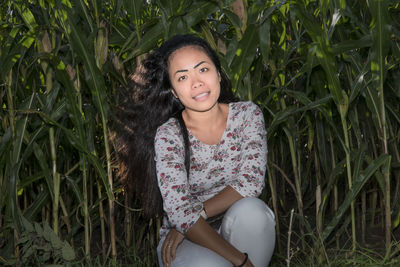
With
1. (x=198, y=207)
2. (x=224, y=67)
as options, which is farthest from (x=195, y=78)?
(x=198, y=207)

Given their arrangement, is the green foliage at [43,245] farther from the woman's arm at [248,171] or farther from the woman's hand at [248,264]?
the woman's hand at [248,264]

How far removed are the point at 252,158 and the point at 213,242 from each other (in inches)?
13.7

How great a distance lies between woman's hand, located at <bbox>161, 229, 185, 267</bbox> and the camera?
73.6 inches

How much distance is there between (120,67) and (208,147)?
0.57 m

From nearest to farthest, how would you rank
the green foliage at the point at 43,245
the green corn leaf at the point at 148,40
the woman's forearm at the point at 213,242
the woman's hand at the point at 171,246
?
the woman's forearm at the point at 213,242
the woman's hand at the point at 171,246
the green corn leaf at the point at 148,40
the green foliage at the point at 43,245

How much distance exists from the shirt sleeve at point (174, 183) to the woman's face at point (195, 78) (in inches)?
6.1

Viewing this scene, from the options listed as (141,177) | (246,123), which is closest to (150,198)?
(141,177)

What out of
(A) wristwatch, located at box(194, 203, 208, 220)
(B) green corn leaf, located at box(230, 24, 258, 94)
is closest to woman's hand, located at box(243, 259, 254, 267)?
(A) wristwatch, located at box(194, 203, 208, 220)

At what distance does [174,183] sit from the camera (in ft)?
6.03

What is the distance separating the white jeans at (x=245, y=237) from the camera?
179cm

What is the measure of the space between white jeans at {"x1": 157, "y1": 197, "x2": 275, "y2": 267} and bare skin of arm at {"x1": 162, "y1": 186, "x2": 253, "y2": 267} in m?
0.03

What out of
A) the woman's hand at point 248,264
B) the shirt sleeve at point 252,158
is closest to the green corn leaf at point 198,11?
the shirt sleeve at point 252,158

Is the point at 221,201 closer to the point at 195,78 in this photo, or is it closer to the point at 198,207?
the point at 198,207

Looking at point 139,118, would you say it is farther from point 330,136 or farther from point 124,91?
point 330,136
